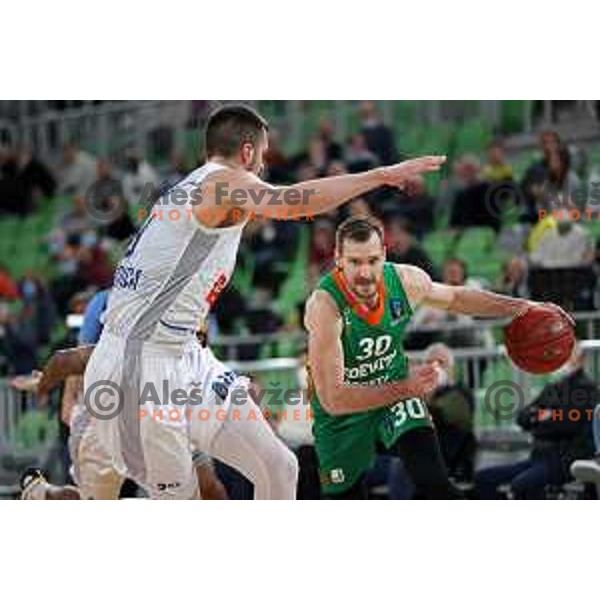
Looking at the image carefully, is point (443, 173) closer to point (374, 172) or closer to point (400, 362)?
point (400, 362)

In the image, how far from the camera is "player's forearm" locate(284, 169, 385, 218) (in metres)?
7.53

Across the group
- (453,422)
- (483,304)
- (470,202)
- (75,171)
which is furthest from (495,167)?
(75,171)

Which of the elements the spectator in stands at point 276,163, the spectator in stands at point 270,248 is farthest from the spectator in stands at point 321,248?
the spectator in stands at point 276,163

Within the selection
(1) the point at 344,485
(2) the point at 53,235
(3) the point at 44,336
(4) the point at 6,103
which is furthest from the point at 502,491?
(4) the point at 6,103

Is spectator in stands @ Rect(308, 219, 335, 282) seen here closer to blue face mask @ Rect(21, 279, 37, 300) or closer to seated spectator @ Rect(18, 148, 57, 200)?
blue face mask @ Rect(21, 279, 37, 300)

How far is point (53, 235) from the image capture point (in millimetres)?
14078

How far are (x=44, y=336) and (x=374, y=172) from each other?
17.7 feet

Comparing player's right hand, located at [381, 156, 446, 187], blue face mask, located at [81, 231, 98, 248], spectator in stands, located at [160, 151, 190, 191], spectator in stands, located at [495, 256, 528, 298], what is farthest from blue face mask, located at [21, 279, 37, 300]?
player's right hand, located at [381, 156, 446, 187]

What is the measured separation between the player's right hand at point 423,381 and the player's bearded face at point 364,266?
44 centimetres

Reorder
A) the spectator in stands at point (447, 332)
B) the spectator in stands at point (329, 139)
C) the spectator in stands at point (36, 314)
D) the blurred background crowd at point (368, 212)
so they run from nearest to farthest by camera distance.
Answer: the blurred background crowd at point (368, 212), the spectator in stands at point (447, 332), the spectator in stands at point (329, 139), the spectator in stands at point (36, 314)

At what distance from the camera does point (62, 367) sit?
886cm

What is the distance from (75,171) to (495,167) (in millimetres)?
4025

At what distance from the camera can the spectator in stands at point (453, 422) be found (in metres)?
9.69

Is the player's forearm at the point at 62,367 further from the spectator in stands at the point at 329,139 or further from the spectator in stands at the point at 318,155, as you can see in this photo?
the spectator in stands at the point at 329,139
